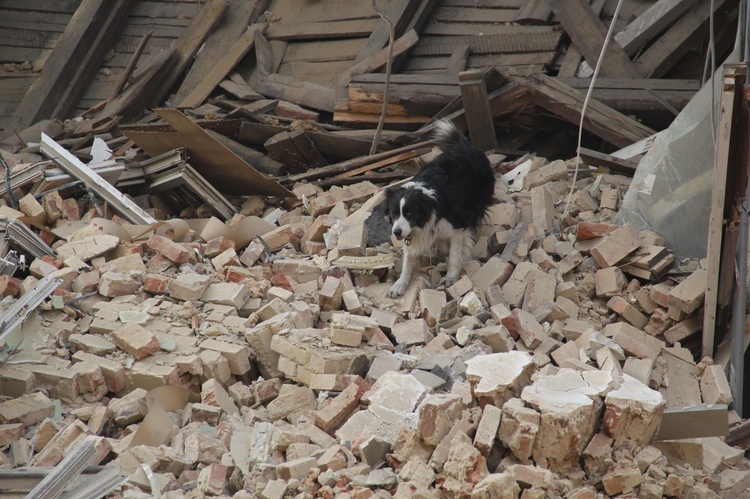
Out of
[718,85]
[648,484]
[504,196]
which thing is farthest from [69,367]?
[718,85]

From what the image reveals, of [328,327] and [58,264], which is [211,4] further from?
[328,327]

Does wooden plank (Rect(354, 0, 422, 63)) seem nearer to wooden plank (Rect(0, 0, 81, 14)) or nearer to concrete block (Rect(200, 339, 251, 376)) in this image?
wooden plank (Rect(0, 0, 81, 14))

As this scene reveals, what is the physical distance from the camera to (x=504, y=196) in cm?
641

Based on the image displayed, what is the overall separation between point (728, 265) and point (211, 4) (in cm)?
652

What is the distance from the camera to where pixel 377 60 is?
7.64 m

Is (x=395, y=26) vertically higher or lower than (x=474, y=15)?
lower

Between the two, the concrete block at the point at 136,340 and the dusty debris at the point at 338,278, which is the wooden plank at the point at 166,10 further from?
the concrete block at the point at 136,340

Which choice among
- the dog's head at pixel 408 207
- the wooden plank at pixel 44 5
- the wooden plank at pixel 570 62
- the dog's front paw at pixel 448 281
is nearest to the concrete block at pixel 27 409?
the dog's head at pixel 408 207

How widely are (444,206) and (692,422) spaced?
102 inches

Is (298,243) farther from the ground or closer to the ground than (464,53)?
closer to the ground

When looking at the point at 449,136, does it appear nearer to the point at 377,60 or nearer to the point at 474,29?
the point at 377,60

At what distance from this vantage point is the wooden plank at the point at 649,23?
22.3 feet

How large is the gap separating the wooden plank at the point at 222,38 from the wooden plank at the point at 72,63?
3.80ft

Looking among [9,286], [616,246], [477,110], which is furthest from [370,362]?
[477,110]
